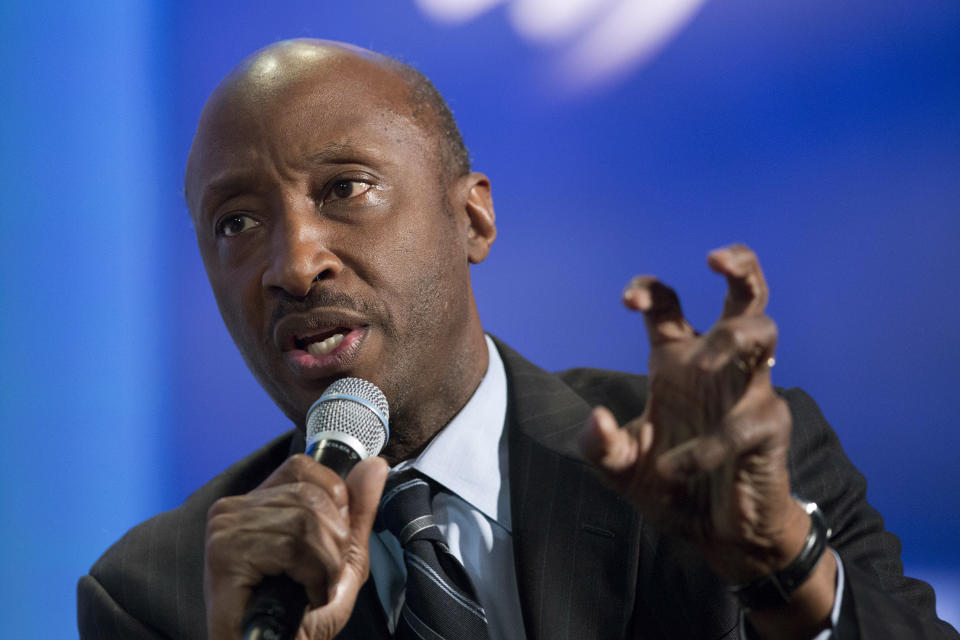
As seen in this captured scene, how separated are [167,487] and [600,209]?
1420 mm

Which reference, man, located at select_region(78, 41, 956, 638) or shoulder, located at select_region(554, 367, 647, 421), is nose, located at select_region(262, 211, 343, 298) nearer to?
man, located at select_region(78, 41, 956, 638)

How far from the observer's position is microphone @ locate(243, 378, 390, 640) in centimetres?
84

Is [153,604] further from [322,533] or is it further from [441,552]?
[322,533]

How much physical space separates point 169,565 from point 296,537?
0.89 meters

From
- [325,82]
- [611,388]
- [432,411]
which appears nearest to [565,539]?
[432,411]

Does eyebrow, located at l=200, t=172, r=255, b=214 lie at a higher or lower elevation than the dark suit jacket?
higher

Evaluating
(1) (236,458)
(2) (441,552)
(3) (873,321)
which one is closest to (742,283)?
(2) (441,552)

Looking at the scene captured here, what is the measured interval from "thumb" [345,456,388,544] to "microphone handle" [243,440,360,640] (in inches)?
0.6

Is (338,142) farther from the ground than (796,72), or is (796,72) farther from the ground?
(796,72)

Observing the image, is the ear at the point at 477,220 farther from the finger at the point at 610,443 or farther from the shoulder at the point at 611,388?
the finger at the point at 610,443

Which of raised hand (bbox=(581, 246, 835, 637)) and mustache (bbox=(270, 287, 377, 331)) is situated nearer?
raised hand (bbox=(581, 246, 835, 637))

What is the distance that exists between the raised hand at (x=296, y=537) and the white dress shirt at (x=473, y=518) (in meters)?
0.49

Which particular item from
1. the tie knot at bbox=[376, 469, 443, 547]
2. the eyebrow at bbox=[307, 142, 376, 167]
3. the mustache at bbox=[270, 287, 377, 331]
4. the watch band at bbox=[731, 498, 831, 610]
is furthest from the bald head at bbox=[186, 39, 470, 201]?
the watch band at bbox=[731, 498, 831, 610]

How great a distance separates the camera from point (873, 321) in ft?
6.52
